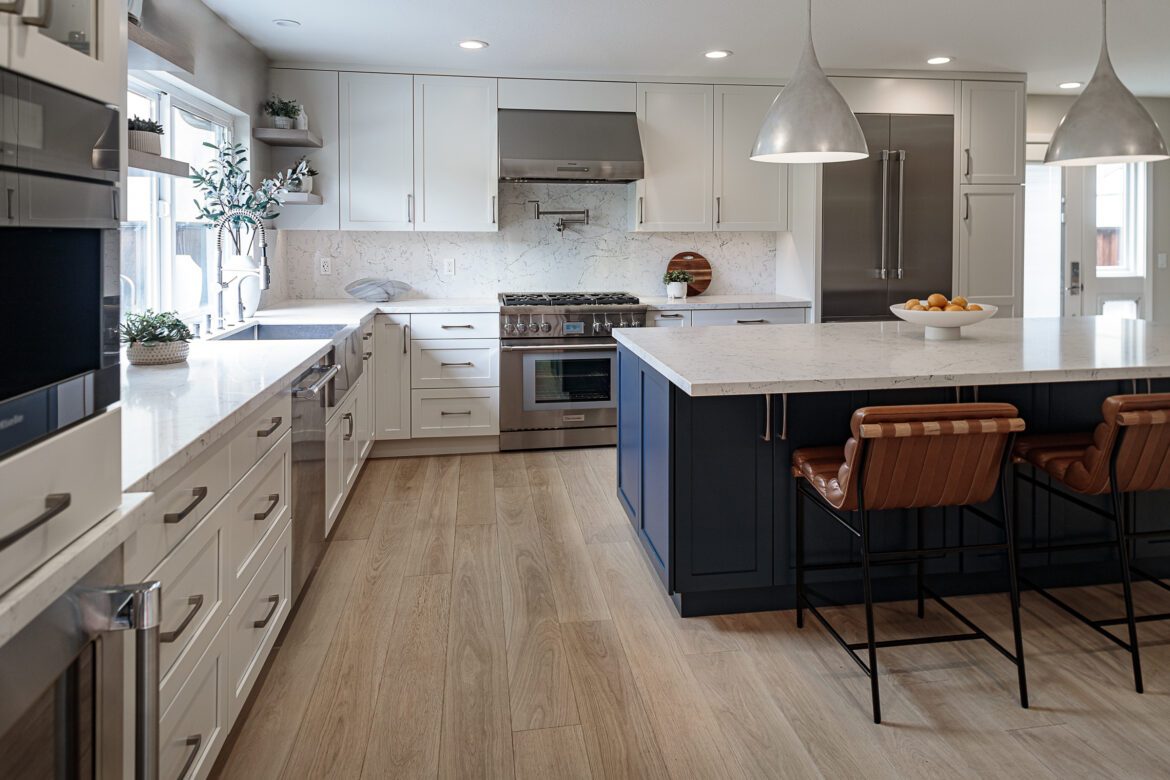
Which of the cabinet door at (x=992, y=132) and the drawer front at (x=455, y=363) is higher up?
the cabinet door at (x=992, y=132)

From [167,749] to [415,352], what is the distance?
365cm

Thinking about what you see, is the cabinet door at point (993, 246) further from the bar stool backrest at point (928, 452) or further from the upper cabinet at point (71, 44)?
the upper cabinet at point (71, 44)

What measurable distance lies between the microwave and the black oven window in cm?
412

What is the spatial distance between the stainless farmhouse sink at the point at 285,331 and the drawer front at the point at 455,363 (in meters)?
1.08

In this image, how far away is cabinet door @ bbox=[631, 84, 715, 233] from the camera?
5.39 m

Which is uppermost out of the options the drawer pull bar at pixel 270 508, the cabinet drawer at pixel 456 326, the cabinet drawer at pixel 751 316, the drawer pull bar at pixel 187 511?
the cabinet drawer at pixel 751 316

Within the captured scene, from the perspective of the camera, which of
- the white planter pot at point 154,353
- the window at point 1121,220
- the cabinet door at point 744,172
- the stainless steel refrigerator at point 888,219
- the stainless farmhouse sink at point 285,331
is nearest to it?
the white planter pot at point 154,353

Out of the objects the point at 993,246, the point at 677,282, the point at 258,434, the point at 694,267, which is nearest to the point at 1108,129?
the point at 993,246

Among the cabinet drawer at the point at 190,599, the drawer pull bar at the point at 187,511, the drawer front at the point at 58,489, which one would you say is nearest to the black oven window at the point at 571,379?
the cabinet drawer at the point at 190,599

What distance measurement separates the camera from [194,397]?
2.11 metres

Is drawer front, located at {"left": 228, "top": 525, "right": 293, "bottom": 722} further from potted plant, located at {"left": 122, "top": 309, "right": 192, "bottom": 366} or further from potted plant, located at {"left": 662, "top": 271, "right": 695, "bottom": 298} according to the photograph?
potted plant, located at {"left": 662, "top": 271, "right": 695, "bottom": 298}

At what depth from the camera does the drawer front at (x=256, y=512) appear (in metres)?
2.01

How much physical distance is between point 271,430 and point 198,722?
2.78 feet

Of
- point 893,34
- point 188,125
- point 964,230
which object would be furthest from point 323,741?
point 964,230
